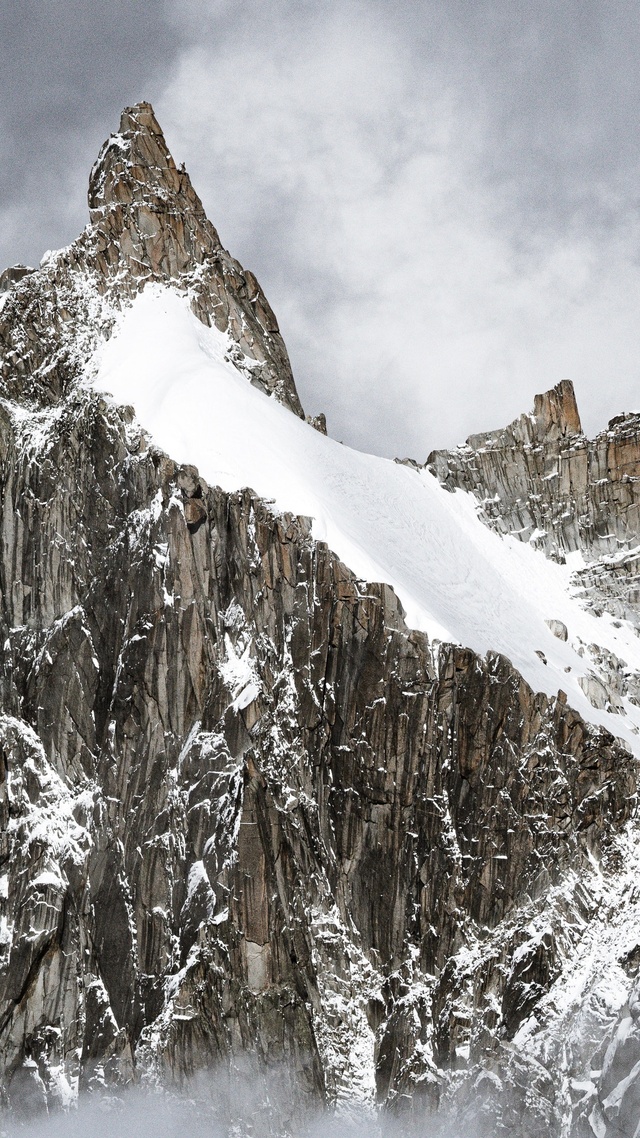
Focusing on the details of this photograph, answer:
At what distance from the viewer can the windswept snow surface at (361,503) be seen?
70562 millimetres

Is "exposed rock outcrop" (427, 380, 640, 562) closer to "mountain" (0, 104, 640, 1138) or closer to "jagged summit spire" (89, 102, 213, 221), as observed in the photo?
"mountain" (0, 104, 640, 1138)

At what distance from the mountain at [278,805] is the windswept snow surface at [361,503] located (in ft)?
1.12

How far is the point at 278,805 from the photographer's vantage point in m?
63.6

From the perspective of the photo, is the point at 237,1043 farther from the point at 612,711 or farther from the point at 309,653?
the point at 612,711

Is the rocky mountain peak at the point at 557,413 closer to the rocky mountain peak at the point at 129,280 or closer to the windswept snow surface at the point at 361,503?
the windswept snow surface at the point at 361,503

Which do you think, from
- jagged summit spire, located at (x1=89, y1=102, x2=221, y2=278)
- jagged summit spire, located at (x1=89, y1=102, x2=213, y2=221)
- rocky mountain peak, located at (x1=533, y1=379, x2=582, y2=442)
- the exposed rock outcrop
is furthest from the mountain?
rocky mountain peak, located at (x1=533, y1=379, x2=582, y2=442)

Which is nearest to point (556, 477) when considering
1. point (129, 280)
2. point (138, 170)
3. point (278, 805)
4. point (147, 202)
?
point (129, 280)

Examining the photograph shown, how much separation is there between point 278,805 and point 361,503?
2442 centimetres

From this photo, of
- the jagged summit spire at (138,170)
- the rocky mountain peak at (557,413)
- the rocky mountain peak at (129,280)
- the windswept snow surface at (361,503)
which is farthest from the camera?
the rocky mountain peak at (557,413)

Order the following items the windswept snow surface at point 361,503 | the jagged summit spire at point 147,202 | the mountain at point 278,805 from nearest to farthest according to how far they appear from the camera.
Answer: the mountain at point 278,805 → the windswept snow surface at point 361,503 → the jagged summit spire at point 147,202

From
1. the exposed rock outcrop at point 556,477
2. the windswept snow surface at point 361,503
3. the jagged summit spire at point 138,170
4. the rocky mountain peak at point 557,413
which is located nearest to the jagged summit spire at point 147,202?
the jagged summit spire at point 138,170

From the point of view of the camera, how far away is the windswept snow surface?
232 feet

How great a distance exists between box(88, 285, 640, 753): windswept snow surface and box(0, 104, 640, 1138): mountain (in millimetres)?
341

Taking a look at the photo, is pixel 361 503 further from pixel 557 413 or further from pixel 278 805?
pixel 557 413
